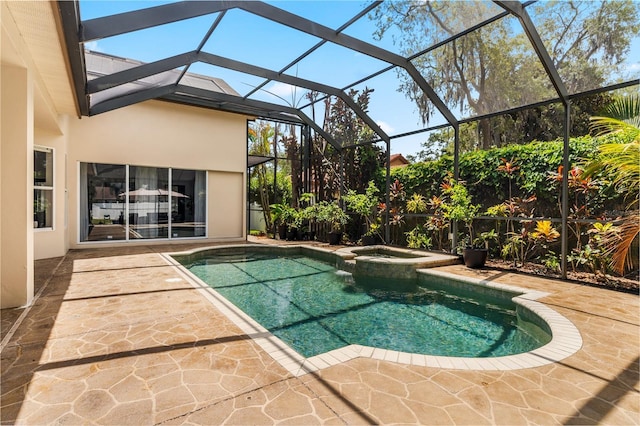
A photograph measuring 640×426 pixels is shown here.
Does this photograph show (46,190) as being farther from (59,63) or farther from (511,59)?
(511,59)

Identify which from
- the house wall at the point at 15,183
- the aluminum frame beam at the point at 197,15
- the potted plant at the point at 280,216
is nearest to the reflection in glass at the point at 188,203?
the potted plant at the point at 280,216

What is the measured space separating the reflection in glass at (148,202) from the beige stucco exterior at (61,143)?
1.06 feet

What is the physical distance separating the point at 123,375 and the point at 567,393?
3667 millimetres

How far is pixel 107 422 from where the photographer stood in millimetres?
2148

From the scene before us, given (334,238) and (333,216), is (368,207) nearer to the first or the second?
(333,216)

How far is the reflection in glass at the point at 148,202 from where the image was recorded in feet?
34.4

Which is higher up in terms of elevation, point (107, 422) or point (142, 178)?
point (142, 178)

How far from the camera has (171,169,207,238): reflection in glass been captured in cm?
1123

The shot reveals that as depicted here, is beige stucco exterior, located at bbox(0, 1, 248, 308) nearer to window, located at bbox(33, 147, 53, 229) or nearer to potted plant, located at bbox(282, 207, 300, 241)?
window, located at bbox(33, 147, 53, 229)

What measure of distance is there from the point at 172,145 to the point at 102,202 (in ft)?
9.22

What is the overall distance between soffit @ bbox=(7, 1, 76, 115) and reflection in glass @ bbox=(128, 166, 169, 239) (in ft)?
12.9

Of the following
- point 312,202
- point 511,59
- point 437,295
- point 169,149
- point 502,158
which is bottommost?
point 437,295

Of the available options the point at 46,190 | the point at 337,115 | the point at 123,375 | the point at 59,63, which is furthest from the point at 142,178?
the point at 123,375

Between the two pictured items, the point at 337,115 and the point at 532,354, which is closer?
the point at 532,354
